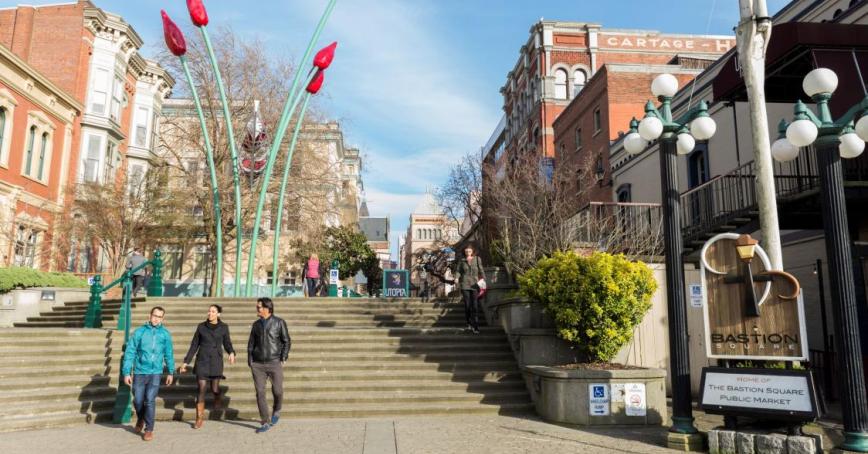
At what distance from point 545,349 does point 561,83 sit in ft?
104

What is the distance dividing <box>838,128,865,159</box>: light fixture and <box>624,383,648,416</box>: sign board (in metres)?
4.22

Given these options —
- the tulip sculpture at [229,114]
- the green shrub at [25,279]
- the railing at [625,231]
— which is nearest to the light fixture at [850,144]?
the railing at [625,231]

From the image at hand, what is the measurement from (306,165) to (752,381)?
22.1 metres

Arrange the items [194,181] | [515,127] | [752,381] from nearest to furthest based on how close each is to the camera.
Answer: [752,381] → [194,181] → [515,127]

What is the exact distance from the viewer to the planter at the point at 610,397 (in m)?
8.48

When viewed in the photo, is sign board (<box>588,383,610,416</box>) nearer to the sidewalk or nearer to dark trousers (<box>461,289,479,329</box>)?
the sidewalk

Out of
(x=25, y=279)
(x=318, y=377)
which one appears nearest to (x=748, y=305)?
(x=318, y=377)

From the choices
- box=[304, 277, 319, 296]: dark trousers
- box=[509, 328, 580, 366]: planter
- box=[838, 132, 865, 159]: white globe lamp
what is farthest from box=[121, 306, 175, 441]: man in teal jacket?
box=[304, 277, 319, 296]: dark trousers

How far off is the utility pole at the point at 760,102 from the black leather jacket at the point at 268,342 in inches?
268

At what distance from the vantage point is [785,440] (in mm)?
6238

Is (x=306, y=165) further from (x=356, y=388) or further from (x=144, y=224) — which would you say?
(x=356, y=388)

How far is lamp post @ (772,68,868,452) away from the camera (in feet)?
20.5

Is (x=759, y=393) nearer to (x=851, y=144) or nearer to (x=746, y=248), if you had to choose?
(x=746, y=248)

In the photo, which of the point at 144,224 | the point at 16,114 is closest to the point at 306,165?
the point at 144,224
